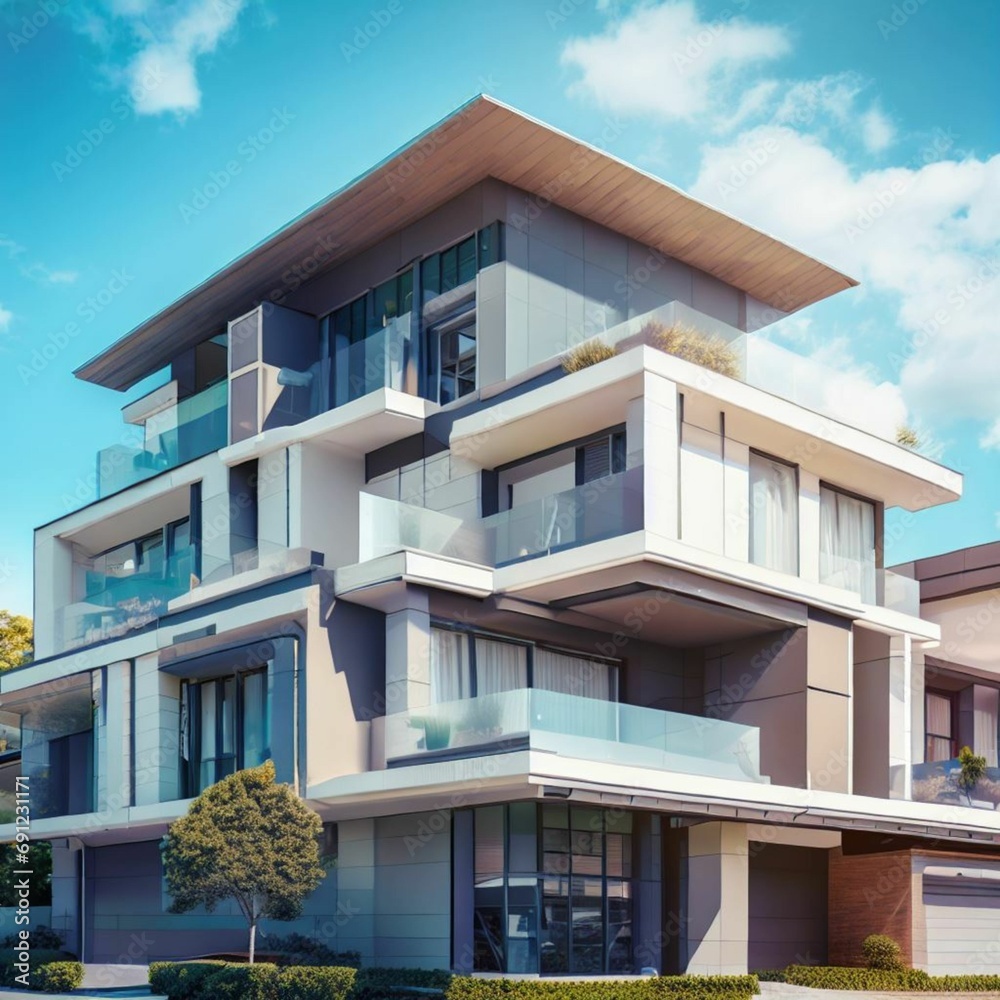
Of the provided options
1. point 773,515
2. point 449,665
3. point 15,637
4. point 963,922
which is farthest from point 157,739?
point 15,637

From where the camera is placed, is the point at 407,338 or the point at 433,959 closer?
the point at 433,959

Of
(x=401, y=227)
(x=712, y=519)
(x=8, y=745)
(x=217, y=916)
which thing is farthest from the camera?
(x=8, y=745)

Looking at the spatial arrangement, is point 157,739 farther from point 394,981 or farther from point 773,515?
point 773,515

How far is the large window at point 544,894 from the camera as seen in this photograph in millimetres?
23781

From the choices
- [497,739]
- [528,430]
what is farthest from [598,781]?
[528,430]

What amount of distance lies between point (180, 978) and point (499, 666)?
7.86m

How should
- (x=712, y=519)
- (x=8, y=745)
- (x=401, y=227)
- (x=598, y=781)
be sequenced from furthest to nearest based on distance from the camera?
(x=8, y=745)
(x=401, y=227)
(x=712, y=519)
(x=598, y=781)

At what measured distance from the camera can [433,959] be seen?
2388 centimetres

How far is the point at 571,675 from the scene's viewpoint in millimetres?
27781

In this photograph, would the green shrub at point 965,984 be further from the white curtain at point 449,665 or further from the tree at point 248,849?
the tree at point 248,849

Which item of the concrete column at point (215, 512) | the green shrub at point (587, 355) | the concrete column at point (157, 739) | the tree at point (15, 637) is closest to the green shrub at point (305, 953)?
the concrete column at point (157, 739)

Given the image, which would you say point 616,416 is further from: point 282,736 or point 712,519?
point 282,736

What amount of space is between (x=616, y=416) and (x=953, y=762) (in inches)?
408

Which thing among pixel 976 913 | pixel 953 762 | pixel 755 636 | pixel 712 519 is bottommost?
pixel 976 913
